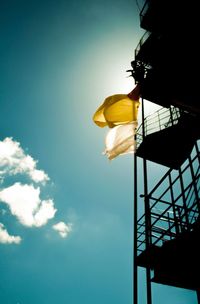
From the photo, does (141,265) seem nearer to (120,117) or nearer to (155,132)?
(120,117)

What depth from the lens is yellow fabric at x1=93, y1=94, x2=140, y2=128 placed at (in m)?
5.75

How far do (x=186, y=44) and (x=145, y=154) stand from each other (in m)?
4.00

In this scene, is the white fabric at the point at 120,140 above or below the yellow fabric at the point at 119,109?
below

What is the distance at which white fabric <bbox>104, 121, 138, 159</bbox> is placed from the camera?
5.83 meters

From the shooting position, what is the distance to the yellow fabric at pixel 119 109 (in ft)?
18.9

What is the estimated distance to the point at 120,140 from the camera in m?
5.93

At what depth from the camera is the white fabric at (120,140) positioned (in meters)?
5.83

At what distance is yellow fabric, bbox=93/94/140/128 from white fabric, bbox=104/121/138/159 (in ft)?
0.50

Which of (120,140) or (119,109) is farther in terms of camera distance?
(120,140)

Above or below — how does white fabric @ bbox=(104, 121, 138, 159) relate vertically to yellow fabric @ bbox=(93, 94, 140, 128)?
below

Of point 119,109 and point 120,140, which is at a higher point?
point 119,109

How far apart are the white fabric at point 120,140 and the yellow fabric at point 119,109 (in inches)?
6.0

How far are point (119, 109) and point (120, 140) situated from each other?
0.76 meters

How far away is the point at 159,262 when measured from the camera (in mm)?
4293
